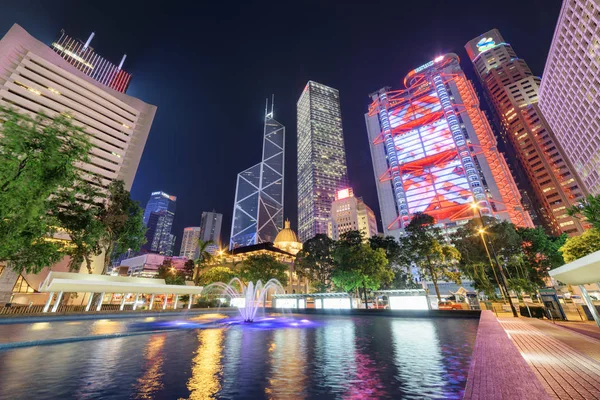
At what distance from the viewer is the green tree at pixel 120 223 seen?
30750 mm

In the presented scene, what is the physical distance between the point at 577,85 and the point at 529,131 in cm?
6870

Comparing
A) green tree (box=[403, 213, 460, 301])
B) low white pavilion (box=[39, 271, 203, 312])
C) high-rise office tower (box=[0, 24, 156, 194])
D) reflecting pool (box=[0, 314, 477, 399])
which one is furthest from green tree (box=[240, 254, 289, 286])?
reflecting pool (box=[0, 314, 477, 399])

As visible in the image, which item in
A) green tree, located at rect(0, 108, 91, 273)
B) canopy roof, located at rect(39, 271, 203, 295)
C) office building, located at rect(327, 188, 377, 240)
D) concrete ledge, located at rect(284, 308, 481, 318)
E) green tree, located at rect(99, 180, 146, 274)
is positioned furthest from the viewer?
office building, located at rect(327, 188, 377, 240)

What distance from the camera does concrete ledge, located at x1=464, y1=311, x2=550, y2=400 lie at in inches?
139

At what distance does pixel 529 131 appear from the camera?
402 ft

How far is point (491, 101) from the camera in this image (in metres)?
153

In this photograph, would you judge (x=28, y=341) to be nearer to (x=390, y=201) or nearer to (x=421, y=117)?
(x=390, y=201)

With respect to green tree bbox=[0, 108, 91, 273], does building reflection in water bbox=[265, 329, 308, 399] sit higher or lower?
lower

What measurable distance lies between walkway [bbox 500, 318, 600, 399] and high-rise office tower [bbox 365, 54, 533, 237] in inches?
3834

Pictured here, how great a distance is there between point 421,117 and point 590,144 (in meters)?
68.0

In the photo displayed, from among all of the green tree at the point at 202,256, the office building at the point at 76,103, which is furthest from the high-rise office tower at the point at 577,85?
the office building at the point at 76,103

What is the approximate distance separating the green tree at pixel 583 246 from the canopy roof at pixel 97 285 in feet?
154

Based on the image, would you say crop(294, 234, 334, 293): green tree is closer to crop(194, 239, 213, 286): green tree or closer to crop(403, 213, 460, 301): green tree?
crop(403, 213, 460, 301): green tree

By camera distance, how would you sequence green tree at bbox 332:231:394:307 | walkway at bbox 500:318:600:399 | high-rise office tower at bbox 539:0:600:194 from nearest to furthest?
walkway at bbox 500:318:600:399, green tree at bbox 332:231:394:307, high-rise office tower at bbox 539:0:600:194
